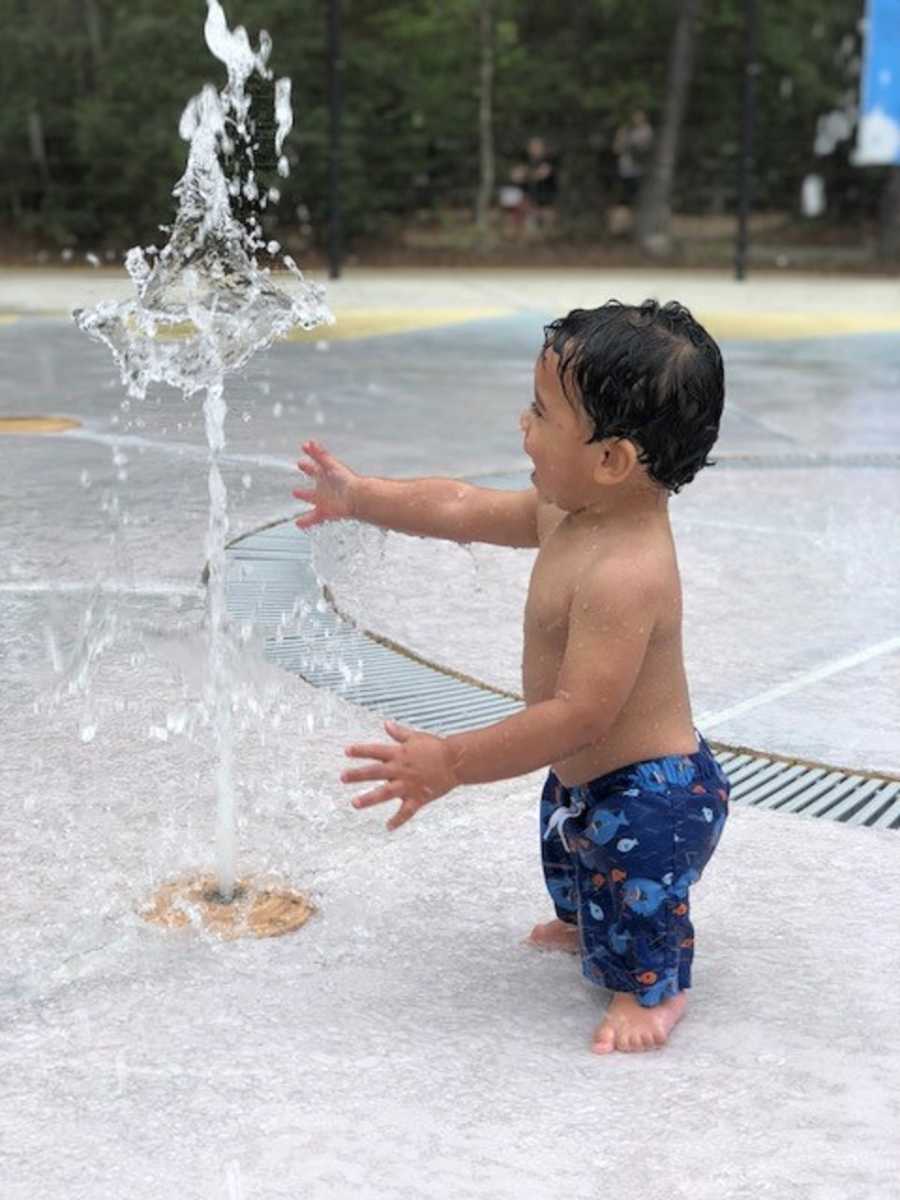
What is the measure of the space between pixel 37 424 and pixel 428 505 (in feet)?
16.4

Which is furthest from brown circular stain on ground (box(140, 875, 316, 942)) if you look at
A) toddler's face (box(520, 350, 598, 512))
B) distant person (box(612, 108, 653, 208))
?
distant person (box(612, 108, 653, 208))

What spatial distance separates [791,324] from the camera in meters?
13.0

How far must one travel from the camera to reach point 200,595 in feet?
15.0

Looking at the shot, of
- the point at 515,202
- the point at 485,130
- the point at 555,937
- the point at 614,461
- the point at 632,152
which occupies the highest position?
the point at 485,130

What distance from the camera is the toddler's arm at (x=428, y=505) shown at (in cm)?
268

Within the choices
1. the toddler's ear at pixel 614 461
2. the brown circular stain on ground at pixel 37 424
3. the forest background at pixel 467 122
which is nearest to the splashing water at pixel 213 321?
the toddler's ear at pixel 614 461

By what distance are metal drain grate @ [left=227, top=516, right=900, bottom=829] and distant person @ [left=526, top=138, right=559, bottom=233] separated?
1690cm

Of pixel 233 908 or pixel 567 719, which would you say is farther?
pixel 233 908

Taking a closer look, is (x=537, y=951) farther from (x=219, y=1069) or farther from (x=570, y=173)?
(x=570, y=173)

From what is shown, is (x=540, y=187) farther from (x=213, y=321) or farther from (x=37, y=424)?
(x=213, y=321)

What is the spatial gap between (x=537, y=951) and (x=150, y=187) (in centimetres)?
1718

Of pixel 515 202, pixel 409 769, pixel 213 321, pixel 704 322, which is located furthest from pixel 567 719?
pixel 515 202

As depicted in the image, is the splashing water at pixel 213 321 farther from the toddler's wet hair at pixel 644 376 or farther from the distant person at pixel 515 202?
the distant person at pixel 515 202

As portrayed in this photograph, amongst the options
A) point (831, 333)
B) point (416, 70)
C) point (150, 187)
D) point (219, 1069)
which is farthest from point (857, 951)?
point (416, 70)
